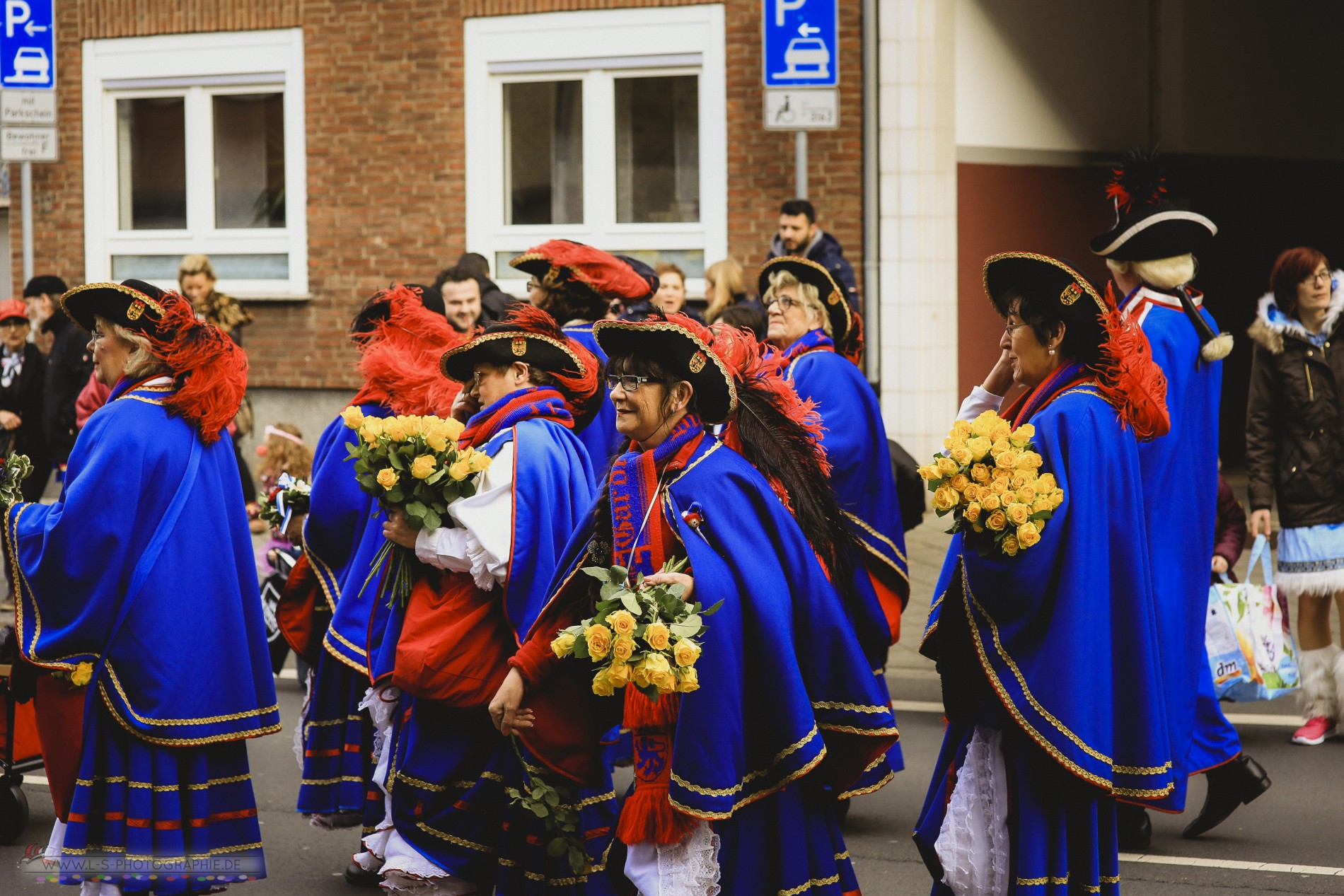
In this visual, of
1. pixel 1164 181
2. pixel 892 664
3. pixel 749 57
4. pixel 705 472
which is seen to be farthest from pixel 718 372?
pixel 749 57

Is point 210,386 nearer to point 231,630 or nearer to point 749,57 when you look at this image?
point 231,630

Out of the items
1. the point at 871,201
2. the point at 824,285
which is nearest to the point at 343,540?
the point at 824,285

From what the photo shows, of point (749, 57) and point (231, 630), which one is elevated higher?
point (749, 57)

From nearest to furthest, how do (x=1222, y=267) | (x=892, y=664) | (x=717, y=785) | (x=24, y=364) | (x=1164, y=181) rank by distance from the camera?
(x=717, y=785), (x=1164, y=181), (x=892, y=664), (x=24, y=364), (x=1222, y=267)

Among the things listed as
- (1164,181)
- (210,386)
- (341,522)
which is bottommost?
(341,522)

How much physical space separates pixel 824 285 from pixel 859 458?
2.56 feet

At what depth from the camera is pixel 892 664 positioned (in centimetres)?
916

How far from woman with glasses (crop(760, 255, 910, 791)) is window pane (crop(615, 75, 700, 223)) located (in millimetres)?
7278

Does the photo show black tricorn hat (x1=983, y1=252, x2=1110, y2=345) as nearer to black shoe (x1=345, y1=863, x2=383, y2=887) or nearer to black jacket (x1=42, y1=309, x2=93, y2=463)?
black shoe (x1=345, y1=863, x2=383, y2=887)

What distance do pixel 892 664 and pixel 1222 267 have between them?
34.0 feet

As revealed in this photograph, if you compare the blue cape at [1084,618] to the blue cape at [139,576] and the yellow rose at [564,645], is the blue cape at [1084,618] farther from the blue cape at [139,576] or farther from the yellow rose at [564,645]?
the blue cape at [139,576]

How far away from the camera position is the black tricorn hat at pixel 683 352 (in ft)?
13.4

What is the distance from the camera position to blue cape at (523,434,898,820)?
3.87m

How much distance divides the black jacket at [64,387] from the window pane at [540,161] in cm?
465
